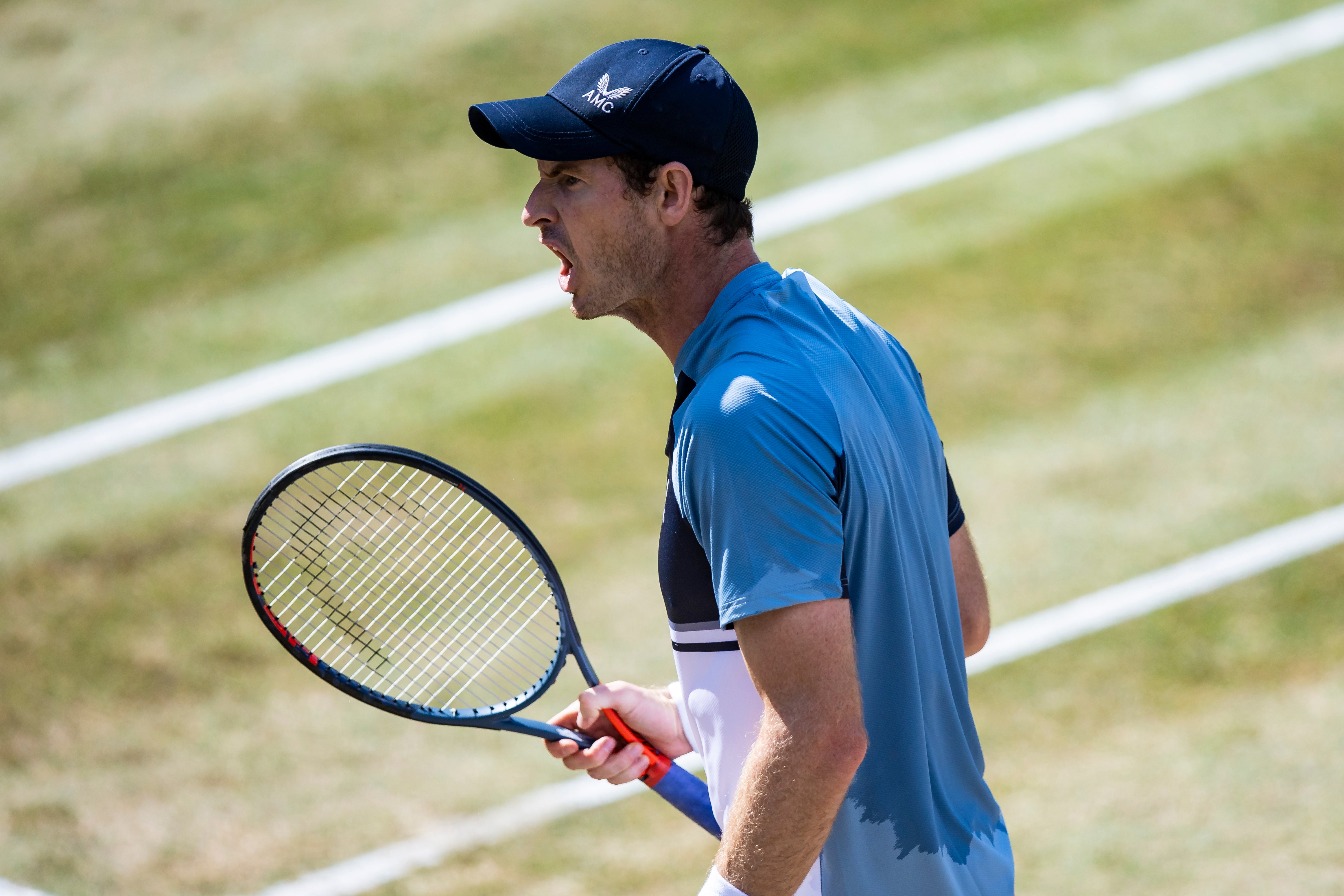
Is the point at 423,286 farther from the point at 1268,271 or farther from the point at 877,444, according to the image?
the point at 877,444

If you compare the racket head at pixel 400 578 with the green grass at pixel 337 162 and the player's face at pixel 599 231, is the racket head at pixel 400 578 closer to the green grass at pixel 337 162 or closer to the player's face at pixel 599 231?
the player's face at pixel 599 231

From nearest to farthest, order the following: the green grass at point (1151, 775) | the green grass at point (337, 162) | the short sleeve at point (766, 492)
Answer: the short sleeve at point (766, 492), the green grass at point (1151, 775), the green grass at point (337, 162)

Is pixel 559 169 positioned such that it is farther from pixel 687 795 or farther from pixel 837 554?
pixel 687 795

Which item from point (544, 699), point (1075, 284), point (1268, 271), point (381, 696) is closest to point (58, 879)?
point (544, 699)

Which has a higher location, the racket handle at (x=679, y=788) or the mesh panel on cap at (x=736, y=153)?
the mesh panel on cap at (x=736, y=153)

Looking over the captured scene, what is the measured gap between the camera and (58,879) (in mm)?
5668

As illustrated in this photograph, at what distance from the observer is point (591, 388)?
8047 mm

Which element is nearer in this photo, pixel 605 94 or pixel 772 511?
pixel 772 511

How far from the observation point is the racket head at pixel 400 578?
351 centimetres

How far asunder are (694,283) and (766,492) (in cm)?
63

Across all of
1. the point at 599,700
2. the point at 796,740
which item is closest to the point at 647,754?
the point at 599,700

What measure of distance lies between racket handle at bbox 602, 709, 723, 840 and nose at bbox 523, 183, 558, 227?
4.61ft

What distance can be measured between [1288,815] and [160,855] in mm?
4728

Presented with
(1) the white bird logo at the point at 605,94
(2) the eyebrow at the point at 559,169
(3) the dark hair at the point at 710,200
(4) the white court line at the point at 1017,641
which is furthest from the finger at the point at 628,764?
(4) the white court line at the point at 1017,641
